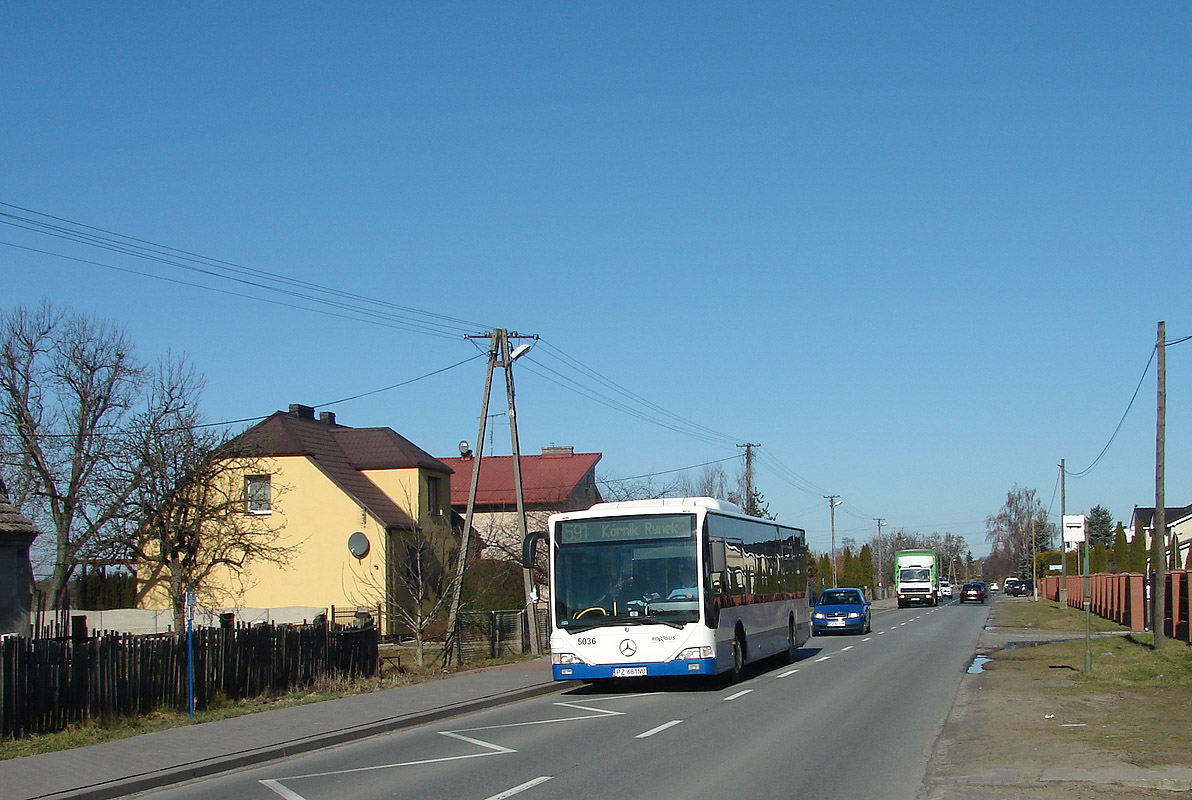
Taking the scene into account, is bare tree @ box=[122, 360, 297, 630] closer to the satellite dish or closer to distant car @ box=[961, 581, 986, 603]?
the satellite dish

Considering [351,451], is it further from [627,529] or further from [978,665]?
[627,529]

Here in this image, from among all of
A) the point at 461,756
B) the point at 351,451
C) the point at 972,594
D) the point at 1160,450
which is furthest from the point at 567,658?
the point at 972,594

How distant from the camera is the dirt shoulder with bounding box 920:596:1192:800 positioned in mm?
9734

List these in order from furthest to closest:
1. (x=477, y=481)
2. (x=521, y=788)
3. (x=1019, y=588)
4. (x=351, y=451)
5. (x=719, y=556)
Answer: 1. (x=1019, y=588)
2. (x=351, y=451)
3. (x=477, y=481)
4. (x=719, y=556)
5. (x=521, y=788)

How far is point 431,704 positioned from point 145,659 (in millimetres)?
4179

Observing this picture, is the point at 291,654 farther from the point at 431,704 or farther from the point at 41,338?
the point at 41,338

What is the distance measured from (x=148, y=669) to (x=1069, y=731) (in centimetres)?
1192

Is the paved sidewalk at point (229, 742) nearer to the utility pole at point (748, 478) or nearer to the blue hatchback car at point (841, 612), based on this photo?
the blue hatchback car at point (841, 612)

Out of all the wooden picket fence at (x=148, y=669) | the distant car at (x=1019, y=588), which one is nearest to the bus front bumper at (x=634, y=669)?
the wooden picket fence at (x=148, y=669)

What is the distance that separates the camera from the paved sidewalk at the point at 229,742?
36.1 ft

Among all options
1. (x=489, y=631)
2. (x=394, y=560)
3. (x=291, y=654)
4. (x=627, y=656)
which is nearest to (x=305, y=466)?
(x=394, y=560)

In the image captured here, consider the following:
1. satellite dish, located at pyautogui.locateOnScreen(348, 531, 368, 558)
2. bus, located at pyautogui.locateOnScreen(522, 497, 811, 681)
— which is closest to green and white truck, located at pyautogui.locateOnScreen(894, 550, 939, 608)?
satellite dish, located at pyautogui.locateOnScreen(348, 531, 368, 558)

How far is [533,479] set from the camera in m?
68.9

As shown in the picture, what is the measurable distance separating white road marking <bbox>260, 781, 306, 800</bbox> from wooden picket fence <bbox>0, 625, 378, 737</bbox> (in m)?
4.49
